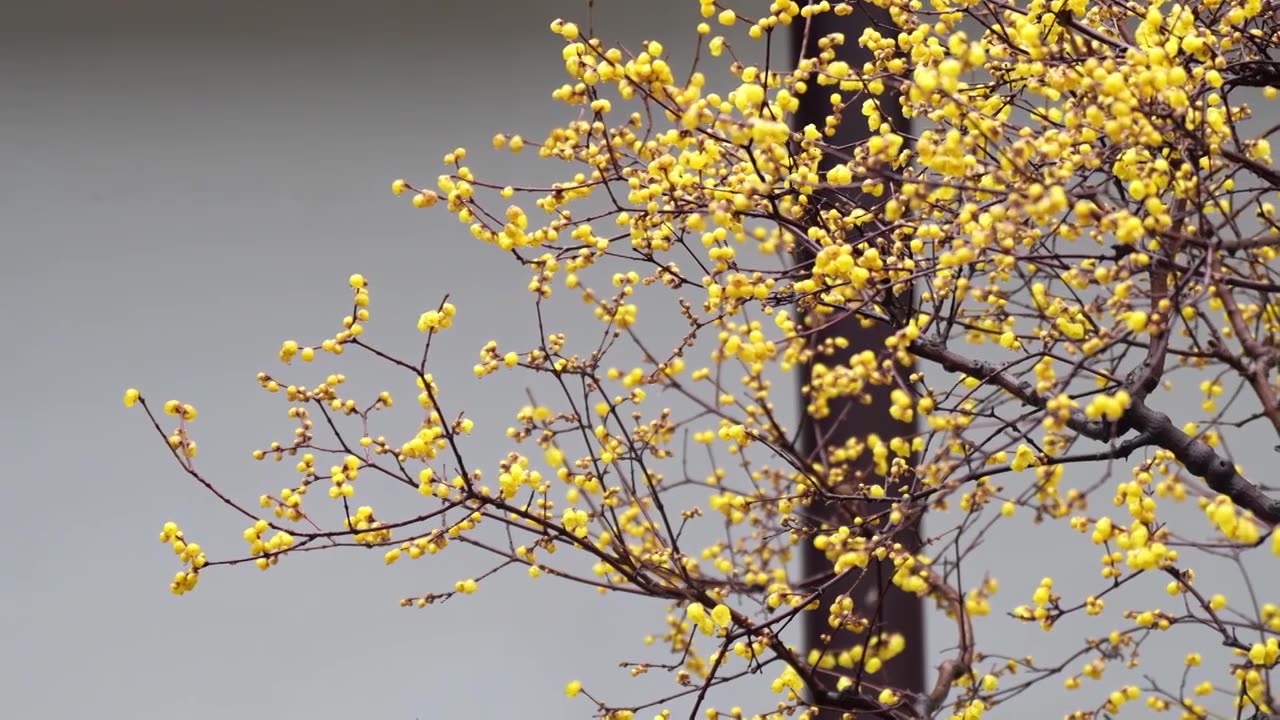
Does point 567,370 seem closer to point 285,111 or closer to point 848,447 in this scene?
point 848,447

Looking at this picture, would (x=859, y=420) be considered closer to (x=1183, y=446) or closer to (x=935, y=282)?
(x=1183, y=446)

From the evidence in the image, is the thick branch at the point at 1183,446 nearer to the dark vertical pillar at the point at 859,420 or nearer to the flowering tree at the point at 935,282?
the flowering tree at the point at 935,282

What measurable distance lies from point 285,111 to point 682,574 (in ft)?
4.15

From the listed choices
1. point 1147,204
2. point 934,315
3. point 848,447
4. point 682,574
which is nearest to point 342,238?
point 848,447

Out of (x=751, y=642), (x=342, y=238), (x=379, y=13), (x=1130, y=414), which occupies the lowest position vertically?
(x=751, y=642)

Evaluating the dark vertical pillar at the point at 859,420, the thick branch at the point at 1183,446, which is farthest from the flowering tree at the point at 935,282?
the dark vertical pillar at the point at 859,420

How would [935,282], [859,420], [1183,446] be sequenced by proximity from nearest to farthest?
1. [935,282]
2. [1183,446]
3. [859,420]

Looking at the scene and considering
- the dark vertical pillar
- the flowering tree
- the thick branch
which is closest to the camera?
the flowering tree

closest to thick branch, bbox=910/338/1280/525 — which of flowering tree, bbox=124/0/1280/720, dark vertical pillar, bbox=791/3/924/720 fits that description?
flowering tree, bbox=124/0/1280/720

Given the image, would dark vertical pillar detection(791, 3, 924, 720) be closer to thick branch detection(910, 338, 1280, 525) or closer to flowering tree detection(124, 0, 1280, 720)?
flowering tree detection(124, 0, 1280, 720)

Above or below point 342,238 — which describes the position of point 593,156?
below

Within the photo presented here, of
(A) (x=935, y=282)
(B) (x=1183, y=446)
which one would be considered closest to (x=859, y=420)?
(B) (x=1183, y=446)

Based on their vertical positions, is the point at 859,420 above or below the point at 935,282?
above

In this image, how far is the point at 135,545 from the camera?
1921mm
